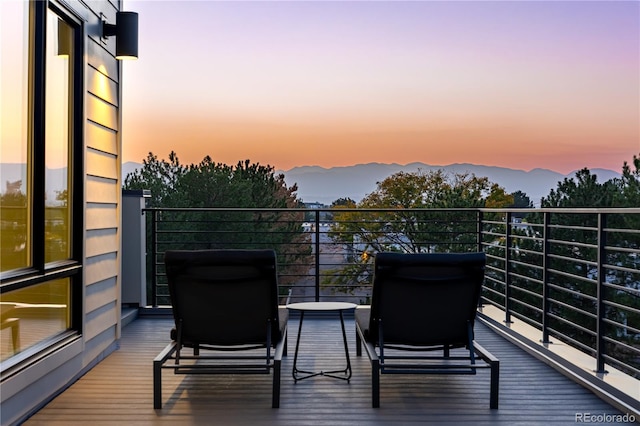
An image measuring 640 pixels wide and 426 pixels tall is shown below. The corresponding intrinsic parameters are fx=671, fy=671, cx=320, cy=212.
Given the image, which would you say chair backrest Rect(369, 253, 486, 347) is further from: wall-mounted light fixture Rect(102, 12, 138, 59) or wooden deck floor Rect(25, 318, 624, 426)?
wall-mounted light fixture Rect(102, 12, 138, 59)

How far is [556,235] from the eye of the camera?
68.0 feet

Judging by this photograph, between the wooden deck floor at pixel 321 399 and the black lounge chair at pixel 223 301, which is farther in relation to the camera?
the black lounge chair at pixel 223 301

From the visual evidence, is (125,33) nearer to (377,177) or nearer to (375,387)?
(375,387)

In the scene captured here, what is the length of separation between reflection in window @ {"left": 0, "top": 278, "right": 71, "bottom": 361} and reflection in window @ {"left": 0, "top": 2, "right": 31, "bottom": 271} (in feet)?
0.63

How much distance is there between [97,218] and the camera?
197 inches

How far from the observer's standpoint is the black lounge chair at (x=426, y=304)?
13.6ft

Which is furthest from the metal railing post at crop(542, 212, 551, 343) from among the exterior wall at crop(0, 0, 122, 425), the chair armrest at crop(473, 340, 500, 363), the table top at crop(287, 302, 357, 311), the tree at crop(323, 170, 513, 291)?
the tree at crop(323, 170, 513, 291)

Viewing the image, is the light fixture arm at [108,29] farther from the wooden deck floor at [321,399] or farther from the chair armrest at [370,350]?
the chair armrest at [370,350]

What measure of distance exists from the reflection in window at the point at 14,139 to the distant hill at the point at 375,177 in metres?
17.0

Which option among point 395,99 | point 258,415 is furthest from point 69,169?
point 395,99

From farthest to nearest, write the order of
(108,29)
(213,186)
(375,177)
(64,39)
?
(213,186) < (375,177) < (108,29) < (64,39)

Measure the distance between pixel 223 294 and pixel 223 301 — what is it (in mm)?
49

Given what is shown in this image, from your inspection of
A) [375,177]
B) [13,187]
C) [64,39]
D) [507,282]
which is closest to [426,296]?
[507,282]

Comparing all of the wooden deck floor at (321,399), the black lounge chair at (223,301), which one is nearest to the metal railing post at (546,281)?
the wooden deck floor at (321,399)
